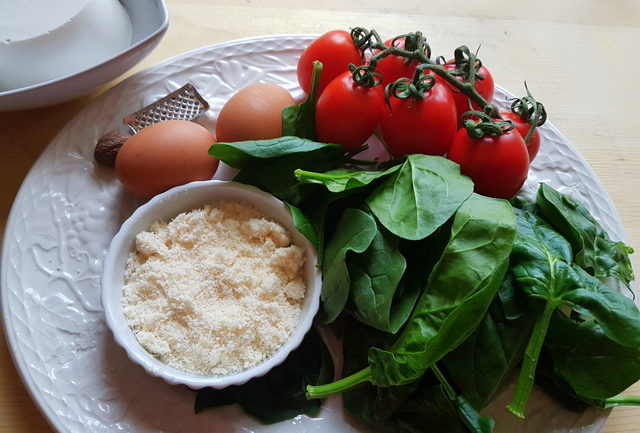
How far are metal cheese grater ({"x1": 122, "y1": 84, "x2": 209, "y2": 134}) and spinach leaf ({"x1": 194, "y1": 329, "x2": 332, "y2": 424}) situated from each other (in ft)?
1.51

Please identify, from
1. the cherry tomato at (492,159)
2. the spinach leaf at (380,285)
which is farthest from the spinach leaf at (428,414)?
the cherry tomato at (492,159)

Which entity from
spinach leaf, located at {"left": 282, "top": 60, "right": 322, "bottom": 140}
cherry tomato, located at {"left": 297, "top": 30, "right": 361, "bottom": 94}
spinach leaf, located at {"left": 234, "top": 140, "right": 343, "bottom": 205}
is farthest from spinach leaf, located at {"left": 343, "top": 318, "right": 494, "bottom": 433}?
cherry tomato, located at {"left": 297, "top": 30, "right": 361, "bottom": 94}

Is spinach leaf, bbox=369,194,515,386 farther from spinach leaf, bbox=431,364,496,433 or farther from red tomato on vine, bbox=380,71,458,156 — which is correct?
red tomato on vine, bbox=380,71,458,156

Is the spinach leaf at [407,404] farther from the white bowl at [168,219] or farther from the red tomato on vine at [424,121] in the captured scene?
the red tomato on vine at [424,121]

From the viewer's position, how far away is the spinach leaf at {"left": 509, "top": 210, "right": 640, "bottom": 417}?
673mm

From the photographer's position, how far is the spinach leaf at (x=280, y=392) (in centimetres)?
74

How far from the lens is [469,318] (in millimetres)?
649

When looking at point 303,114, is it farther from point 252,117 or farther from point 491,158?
point 491,158

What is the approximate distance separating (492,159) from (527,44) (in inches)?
23.7

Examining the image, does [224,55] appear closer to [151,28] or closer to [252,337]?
[151,28]

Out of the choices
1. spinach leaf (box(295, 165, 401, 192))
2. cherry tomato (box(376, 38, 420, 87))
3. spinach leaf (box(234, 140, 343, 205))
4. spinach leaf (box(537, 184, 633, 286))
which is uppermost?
cherry tomato (box(376, 38, 420, 87))

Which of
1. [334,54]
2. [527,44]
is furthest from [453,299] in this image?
[527,44]

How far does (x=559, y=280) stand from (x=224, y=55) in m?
0.71

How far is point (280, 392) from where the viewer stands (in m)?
0.75
